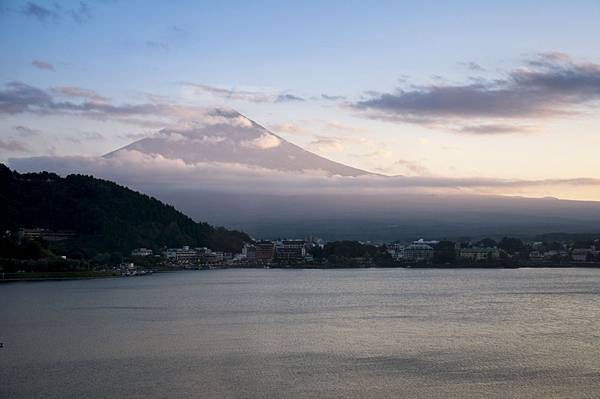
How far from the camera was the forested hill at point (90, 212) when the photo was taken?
43.7 meters

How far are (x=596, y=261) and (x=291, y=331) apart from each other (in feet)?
126

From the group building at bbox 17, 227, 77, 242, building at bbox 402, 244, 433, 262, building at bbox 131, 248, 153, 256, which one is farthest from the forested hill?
building at bbox 402, 244, 433, 262

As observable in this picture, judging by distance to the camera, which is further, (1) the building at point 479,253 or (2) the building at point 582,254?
(2) the building at point 582,254

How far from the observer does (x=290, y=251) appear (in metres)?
54.4

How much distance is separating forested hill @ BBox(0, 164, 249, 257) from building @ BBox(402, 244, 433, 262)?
1393 cm

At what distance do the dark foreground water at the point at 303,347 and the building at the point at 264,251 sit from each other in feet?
105

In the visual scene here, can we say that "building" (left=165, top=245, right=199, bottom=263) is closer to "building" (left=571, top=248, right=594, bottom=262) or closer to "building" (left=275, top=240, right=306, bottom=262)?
"building" (left=275, top=240, right=306, bottom=262)

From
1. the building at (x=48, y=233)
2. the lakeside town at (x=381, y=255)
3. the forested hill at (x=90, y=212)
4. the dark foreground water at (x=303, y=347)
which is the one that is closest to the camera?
the dark foreground water at (x=303, y=347)

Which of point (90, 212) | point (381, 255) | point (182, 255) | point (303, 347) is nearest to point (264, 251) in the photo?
point (182, 255)

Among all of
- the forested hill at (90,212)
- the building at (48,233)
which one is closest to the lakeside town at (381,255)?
the forested hill at (90,212)

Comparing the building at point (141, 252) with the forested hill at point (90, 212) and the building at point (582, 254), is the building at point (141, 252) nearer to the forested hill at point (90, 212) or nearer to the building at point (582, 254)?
the forested hill at point (90, 212)

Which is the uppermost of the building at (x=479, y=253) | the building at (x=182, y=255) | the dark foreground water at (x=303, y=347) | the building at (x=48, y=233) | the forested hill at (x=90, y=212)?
the forested hill at (x=90, y=212)

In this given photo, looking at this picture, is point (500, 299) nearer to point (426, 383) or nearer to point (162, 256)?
point (426, 383)

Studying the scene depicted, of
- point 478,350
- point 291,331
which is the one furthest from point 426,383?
point 291,331
